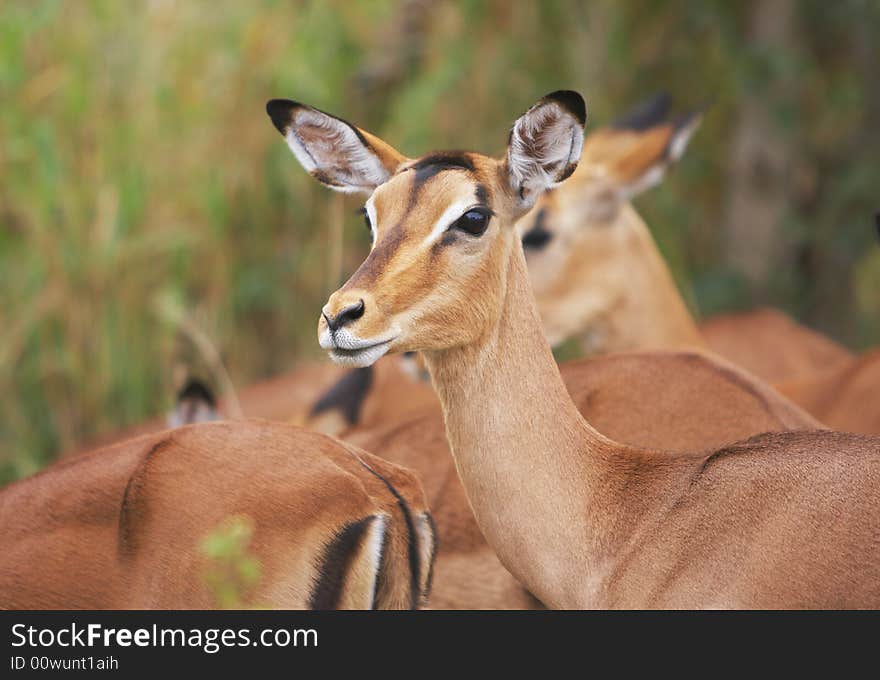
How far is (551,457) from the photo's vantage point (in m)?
3.18

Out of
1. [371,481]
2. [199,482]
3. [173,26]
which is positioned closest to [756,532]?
[371,481]

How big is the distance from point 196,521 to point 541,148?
3.78 feet

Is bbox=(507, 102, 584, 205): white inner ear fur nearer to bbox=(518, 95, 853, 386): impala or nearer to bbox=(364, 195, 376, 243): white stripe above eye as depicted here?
bbox=(364, 195, 376, 243): white stripe above eye

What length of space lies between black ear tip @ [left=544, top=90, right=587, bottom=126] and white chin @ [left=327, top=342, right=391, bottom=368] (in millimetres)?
697

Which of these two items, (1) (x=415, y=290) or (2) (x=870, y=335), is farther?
(2) (x=870, y=335)

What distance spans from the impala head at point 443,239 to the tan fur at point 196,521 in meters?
0.38

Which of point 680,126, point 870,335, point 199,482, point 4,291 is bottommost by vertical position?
point 870,335

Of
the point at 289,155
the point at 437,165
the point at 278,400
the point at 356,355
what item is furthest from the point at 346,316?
the point at 289,155

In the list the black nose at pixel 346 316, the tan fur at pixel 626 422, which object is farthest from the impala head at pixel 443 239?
the tan fur at pixel 626 422

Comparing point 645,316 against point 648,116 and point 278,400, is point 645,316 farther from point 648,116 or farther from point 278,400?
point 278,400

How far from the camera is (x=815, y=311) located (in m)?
8.49

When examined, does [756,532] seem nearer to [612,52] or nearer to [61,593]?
[61,593]

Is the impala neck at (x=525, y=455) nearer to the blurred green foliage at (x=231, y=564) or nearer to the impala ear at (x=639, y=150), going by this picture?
the blurred green foliage at (x=231, y=564)
